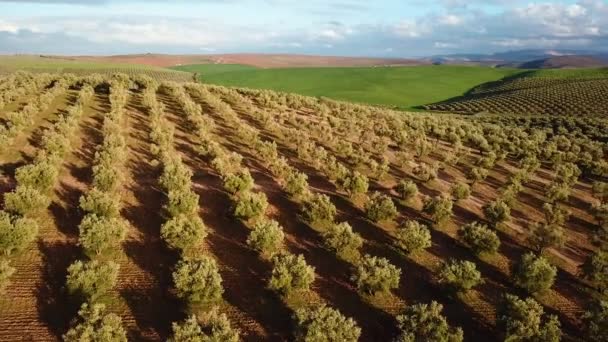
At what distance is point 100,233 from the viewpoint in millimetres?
20297

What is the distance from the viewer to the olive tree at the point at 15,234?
19.5 metres

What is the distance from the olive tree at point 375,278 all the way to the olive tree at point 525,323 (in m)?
4.75

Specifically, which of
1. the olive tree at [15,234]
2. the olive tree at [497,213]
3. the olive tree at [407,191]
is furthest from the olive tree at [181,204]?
the olive tree at [497,213]

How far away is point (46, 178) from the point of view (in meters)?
25.6

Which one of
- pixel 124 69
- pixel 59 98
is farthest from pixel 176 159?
pixel 124 69

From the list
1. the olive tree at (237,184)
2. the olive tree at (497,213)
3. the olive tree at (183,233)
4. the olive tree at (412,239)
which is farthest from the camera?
the olive tree at (497,213)

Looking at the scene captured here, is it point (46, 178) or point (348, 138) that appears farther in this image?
point (348, 138)

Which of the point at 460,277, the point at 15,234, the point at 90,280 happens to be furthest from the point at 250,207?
the point at 460,277

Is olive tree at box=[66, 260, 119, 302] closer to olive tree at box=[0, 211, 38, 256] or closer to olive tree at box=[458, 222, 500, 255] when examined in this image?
olive tree at box=[0, 211, 38, 256]

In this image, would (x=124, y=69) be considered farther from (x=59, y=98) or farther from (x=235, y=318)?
(x=235, y=318)

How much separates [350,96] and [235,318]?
364 ft

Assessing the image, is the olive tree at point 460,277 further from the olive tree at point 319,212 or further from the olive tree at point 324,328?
the olive tree at point 319,212

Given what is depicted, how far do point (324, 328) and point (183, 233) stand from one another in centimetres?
916

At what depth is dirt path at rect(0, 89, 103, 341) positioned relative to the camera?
53.5 feet
